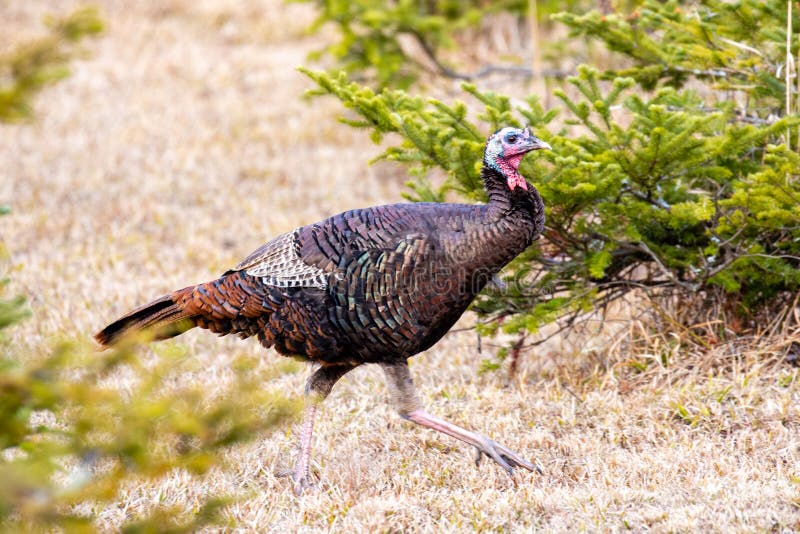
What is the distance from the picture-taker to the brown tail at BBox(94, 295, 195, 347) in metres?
4.35

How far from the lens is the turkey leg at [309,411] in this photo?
4.32 metres

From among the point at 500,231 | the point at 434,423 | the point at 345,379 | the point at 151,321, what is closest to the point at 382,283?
the point at 500,231

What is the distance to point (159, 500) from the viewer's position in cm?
407

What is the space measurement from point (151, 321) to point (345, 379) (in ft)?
5.22

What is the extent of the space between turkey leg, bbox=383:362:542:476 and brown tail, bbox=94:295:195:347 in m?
0.96

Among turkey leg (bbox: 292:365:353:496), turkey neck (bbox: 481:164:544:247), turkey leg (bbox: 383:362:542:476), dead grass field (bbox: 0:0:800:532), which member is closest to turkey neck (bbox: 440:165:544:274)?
turkey neck (bbox: 481:164:544:247)

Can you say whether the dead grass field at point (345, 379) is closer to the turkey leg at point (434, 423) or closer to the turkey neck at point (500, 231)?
the turkey leg at point (434, 423)

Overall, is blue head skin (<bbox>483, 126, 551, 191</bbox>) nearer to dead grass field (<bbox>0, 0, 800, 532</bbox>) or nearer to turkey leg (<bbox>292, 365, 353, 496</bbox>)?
turkey leg (<bbox>292, 365, 353, 496</bbox>)

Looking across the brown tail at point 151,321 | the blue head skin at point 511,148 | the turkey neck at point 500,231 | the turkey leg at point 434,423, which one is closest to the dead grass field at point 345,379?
the turkey leg at point 434,423

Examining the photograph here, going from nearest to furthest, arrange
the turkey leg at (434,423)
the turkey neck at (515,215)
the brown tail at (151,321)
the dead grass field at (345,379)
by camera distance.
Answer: the dead grass field at (345,379) < the turkey neck at (515,215) < the turkey leg at (434,423) < the brown tail at (151,321)

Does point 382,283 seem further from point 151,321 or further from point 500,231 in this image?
point 151,321

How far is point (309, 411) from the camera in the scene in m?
4.45

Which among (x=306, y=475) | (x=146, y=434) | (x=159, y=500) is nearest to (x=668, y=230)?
(x=306, y=475)

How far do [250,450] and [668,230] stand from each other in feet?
7.99
